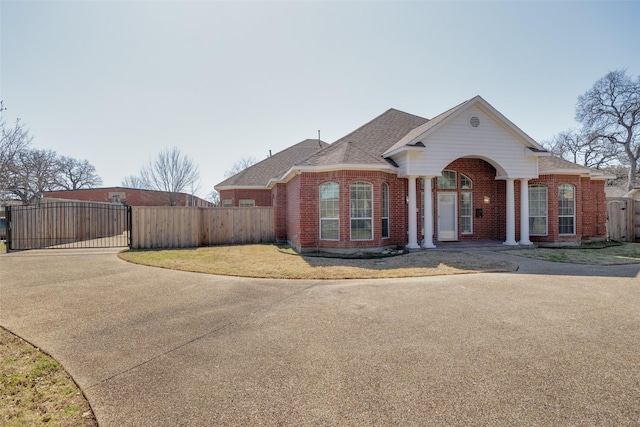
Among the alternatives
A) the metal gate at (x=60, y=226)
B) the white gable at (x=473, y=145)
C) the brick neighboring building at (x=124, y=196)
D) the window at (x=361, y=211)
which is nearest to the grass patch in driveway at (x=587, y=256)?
the white gable at (x=473, y=145)

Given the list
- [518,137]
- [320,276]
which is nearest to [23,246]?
[320,276]

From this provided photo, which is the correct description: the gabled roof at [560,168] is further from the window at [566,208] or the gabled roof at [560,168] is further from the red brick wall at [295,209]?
the red brick wall at [295,209]

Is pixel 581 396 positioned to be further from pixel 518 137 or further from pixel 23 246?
pixel 23 246

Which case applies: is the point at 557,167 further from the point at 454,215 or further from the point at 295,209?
the point at 295,209

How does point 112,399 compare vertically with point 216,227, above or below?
below

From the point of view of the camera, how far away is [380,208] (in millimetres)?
12758

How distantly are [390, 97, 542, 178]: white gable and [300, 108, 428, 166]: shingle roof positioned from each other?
4.28 ft

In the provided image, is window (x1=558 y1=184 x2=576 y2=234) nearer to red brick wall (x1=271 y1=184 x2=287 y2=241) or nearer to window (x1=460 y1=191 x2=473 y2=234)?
window (x1=460 y1=191 x2=473 y2=234)

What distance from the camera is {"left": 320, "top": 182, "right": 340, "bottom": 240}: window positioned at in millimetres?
12648

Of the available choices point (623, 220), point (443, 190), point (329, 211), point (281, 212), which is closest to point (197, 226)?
point (281, 212)

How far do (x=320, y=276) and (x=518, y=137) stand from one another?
10809 mm

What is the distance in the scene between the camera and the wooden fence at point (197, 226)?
14.8m

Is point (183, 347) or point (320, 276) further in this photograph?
point (320, 276)

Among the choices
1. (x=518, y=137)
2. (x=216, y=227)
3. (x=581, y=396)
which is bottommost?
(x=581, y=396)
